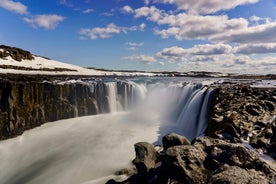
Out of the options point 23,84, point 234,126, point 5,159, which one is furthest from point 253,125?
point 23,84

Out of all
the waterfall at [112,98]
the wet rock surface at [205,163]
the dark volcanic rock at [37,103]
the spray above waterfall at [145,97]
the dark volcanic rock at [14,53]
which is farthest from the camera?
the dark volcanic rock at [14,53]

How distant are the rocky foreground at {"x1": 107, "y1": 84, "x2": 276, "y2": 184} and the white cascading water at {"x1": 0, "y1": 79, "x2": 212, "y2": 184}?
377 cm

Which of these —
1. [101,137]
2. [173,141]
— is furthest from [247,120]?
[101,137]

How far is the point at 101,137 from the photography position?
2614cm

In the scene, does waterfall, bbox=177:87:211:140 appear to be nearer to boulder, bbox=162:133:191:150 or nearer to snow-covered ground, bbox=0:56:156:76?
boulder, bbox=162:133:191:150

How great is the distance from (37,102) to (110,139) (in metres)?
11.9

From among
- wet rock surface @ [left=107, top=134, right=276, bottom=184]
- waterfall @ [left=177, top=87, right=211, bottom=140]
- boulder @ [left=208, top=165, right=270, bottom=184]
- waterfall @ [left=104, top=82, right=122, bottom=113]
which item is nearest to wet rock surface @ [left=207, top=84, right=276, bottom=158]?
waterfall @ [left=177, top=87, right=211, bottom=140]

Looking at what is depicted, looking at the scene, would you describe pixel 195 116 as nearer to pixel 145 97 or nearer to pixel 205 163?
pixel 205 163

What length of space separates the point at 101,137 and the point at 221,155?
17.7m

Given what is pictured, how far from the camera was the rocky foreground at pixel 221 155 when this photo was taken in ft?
28.6

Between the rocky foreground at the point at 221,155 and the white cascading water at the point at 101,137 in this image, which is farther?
the white cascading water at the point at 101,137

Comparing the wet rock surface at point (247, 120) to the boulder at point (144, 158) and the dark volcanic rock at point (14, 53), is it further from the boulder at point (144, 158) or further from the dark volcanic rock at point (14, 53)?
the dark volcanic rock at point (14, 53)

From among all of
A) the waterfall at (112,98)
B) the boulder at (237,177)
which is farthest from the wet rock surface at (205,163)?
the waterfall at (112,98)

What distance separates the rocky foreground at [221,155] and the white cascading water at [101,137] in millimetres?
3770
